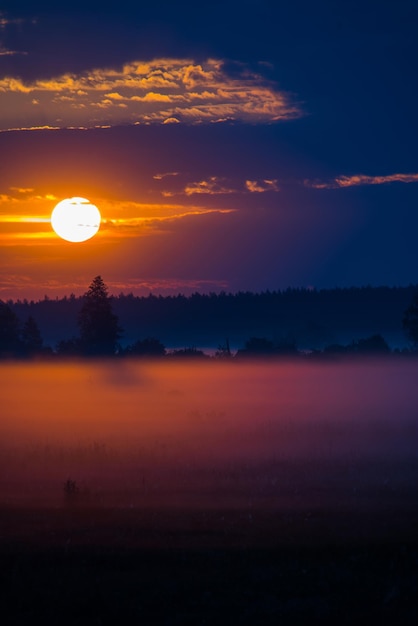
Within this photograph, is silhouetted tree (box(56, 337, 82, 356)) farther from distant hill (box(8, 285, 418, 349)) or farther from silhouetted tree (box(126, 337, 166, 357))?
distant hill (box(8, 285, 418, 349))

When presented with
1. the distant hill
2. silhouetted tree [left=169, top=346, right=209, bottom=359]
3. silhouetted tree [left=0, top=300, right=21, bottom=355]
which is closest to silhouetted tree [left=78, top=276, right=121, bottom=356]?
silhouetted tree [left=0, top=300, right=21, bottom=355]

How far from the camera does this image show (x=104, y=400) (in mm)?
70125

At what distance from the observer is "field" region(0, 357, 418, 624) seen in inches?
562

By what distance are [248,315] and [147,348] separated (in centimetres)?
7399

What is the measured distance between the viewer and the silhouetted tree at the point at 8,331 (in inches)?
3285

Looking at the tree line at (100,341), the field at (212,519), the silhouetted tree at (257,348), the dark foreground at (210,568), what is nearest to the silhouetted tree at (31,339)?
the tree line at (100,341)

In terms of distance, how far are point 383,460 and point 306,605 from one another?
17047 mm

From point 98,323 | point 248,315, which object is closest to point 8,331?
point 98,323

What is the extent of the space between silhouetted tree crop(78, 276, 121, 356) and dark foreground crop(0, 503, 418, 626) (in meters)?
54.7

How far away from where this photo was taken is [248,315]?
16975 cm

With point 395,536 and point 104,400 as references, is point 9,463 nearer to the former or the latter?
point 395,536

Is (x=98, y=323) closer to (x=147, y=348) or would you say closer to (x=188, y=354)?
(x=147, y=348)

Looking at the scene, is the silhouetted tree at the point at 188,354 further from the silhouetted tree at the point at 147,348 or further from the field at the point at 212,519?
the field at the point at 212,519

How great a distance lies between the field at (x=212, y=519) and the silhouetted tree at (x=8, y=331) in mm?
32974
